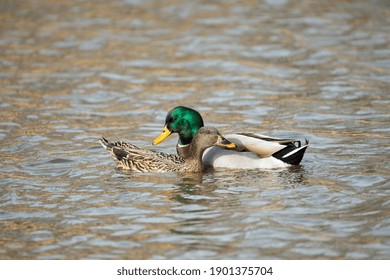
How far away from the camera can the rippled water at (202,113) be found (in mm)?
8875

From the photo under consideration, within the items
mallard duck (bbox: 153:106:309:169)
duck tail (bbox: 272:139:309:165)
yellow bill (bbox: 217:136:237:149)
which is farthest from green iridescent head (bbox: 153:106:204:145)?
duck tail (bbox: 272:139:309:165)

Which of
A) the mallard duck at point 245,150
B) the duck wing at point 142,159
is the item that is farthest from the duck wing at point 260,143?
the duck wing at point 142,159

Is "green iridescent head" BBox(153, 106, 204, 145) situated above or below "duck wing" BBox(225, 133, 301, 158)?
A: above

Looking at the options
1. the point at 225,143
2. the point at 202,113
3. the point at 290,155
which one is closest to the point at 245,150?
the point at 225,143

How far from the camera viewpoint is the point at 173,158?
11.5 m

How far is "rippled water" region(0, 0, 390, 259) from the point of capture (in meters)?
8.88

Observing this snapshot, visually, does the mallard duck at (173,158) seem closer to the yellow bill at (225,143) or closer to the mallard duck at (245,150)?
the yellow bill at (225,143)

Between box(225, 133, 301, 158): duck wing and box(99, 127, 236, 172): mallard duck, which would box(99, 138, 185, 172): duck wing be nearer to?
box(99, 127, 236, 172): mallard duck

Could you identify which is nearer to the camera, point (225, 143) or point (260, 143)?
point (225, 143)

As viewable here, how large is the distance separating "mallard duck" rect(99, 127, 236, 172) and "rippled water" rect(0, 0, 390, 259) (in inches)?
6.6

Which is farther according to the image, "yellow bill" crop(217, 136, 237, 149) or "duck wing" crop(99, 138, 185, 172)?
"duck wing" crop(99, 138, 185, 172)

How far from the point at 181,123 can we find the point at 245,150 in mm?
982

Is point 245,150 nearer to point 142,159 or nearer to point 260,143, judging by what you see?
point 260,143
